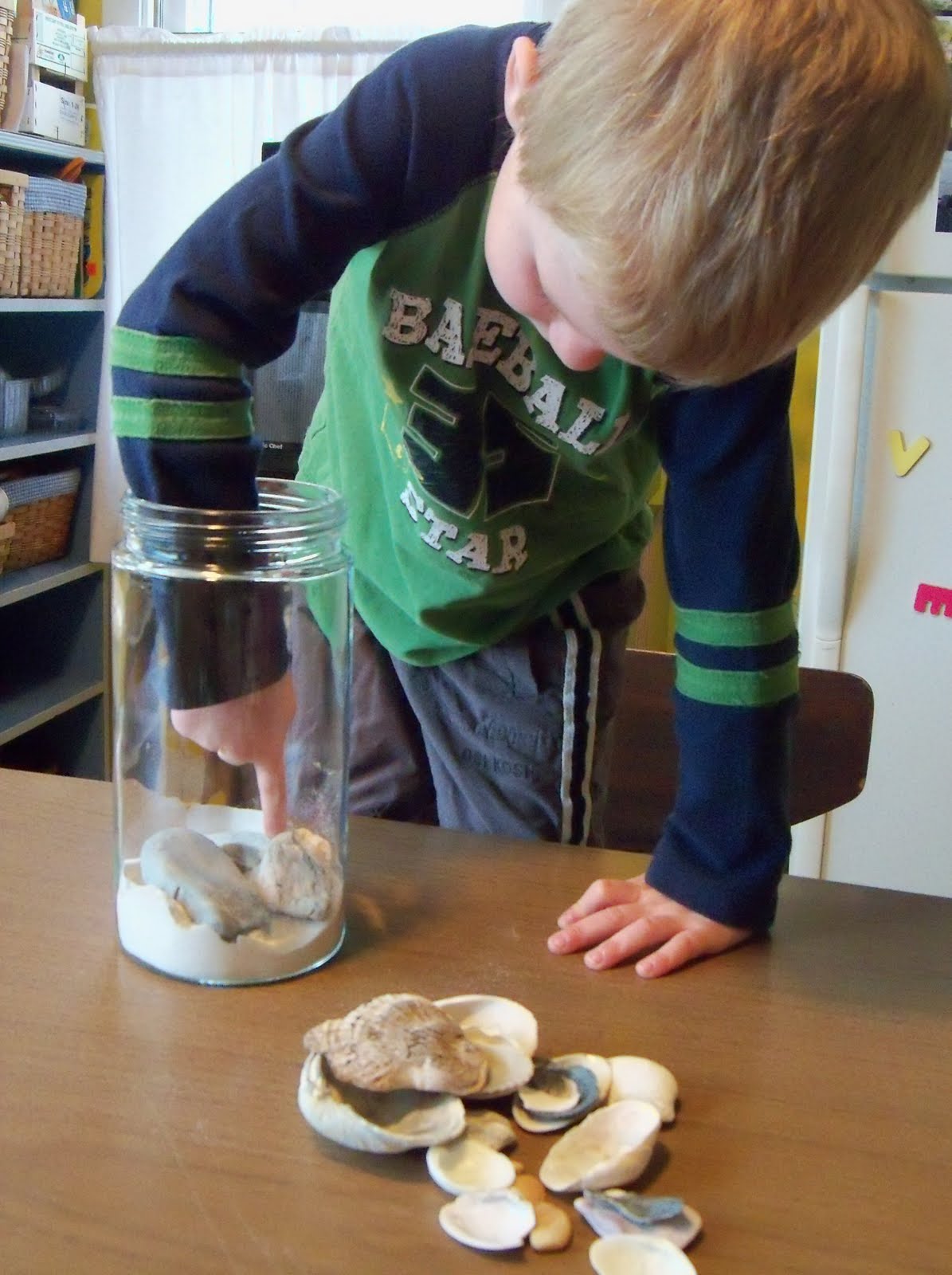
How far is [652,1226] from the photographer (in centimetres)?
36

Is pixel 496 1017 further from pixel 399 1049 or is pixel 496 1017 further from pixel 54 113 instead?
pixel 54 113

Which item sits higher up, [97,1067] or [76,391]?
[76,391]

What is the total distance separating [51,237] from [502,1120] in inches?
64.7

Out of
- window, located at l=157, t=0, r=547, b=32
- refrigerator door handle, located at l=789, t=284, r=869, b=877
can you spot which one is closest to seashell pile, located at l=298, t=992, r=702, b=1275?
refrigerator door handle, located at l=789, t=284, r=869, b=877

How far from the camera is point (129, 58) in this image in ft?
5.87

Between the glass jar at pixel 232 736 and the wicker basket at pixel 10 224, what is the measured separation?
1206 mm

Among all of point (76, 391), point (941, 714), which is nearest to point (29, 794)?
point (941, 714)

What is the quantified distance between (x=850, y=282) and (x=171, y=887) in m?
0.36

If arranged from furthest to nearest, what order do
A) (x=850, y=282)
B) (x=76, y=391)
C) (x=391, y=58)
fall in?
(x=76, y=391)
(x=391, y=58)
(x=850, y=282)

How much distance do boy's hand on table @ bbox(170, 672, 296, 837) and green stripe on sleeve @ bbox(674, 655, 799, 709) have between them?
21 cm

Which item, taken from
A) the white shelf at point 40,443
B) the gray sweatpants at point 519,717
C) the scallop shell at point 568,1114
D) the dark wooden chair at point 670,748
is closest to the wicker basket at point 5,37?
the white shelf at point 40,443

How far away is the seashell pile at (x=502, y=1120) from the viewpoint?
36cm

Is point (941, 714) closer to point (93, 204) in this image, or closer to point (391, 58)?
point (391, 58)

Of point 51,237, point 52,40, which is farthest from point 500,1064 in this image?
point 52,40
